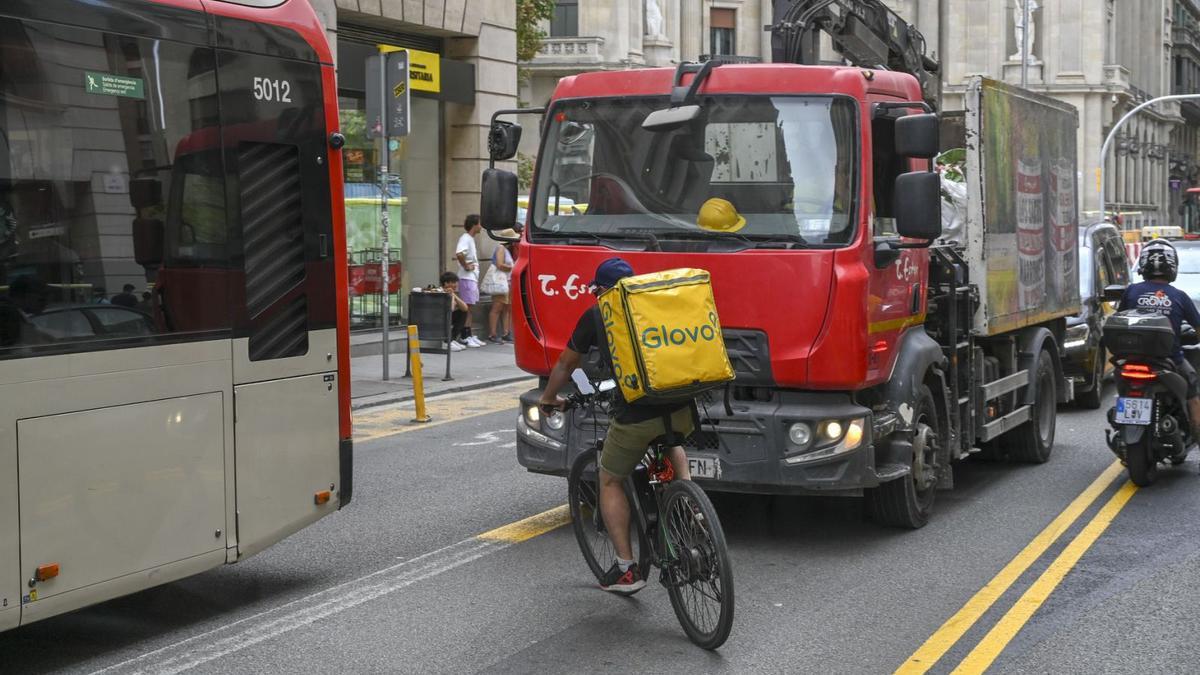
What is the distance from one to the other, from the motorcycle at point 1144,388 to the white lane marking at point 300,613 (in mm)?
4526

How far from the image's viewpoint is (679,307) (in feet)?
20.2

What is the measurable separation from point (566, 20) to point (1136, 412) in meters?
48.0

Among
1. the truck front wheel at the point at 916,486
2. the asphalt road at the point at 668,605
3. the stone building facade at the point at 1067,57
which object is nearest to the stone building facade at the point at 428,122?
the asphalt road at the point at 668,605

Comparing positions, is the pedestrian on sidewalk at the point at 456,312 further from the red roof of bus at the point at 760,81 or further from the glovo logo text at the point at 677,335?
the glovo logo text at the point at 677,335

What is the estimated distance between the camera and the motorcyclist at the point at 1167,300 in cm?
1028

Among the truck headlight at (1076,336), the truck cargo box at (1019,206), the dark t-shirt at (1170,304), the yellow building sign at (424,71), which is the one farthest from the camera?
the yellow building sign at (424,71)

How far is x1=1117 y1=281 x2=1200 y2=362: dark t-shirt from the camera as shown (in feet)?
33.7

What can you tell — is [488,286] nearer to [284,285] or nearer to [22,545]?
[284,285]

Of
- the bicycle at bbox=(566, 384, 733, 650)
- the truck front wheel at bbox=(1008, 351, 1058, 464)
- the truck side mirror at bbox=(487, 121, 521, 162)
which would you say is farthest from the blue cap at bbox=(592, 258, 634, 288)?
the truck front wheel at bbox=(1008, 351, 1058, 464)

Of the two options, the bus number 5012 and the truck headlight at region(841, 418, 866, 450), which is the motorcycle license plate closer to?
the truck headlight at region(841, 418, 866, 450)

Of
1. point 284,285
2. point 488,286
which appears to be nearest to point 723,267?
point 284,285

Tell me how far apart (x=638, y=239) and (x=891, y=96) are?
1.68 metres

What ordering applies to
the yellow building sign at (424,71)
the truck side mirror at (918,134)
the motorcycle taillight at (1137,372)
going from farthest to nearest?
the yellow building sign at (424,71), the motorcycle taillight at (1137,372), the truck side mirror at (918,134)

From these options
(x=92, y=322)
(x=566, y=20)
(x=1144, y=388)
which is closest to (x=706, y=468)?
(x=92, y=322)
